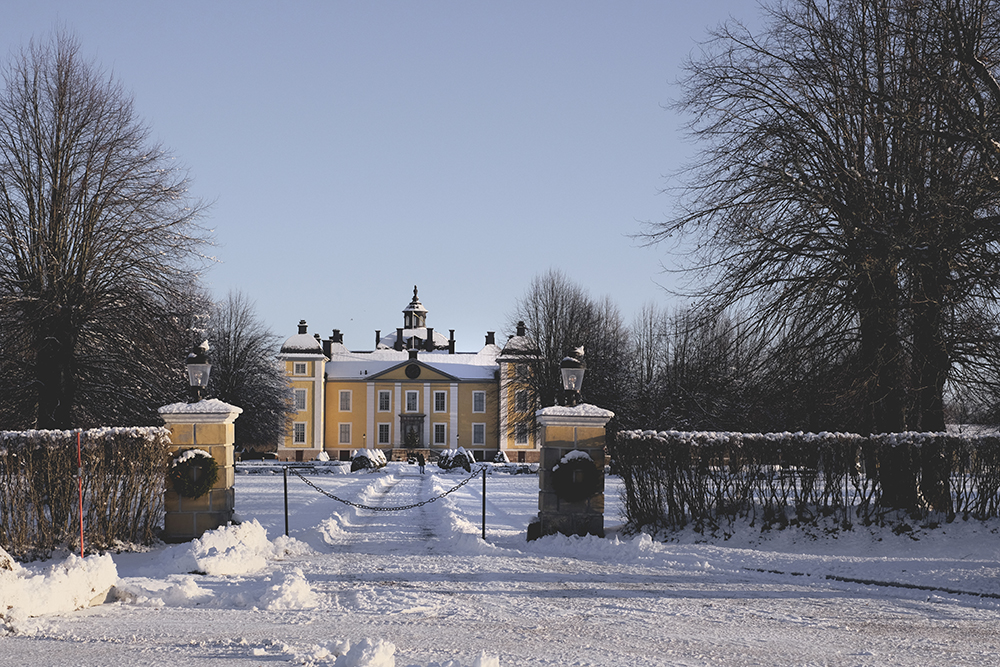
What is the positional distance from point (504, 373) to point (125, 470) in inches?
2345

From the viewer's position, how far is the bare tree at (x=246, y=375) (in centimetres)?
4647

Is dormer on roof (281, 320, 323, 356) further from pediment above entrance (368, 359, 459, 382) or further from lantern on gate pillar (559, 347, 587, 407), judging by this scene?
lantern on gate pillar (559, 347, 587, 407)

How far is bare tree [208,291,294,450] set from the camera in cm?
4647

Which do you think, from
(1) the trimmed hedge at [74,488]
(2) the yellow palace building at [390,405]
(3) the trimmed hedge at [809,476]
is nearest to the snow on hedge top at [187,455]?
(1) the trimmed hedge at [74,488]

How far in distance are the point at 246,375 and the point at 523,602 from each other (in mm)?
42321

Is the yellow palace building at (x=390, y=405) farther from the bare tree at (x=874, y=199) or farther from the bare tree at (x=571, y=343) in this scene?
the bare tree at (x=874, y=199)

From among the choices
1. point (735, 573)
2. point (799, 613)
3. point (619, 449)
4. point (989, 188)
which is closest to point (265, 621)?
point (799, 613)

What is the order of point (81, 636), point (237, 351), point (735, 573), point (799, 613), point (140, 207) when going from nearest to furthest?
point (81, 636)
point (799, 613)
point (735, 573)
point (140, 207)
point (237, 351)

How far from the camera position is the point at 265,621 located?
728 cm

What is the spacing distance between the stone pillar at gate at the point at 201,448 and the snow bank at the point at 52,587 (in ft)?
15.2

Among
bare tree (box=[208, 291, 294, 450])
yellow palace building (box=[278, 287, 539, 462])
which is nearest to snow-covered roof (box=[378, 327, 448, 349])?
yellow palace building (box=[278, 287, 539, 462])

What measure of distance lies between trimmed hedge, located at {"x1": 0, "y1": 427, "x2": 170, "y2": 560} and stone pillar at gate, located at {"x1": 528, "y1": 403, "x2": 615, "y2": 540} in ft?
18.5

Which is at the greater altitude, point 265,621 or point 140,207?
point 140,207

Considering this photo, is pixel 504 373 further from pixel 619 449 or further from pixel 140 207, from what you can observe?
pixel 619 449
